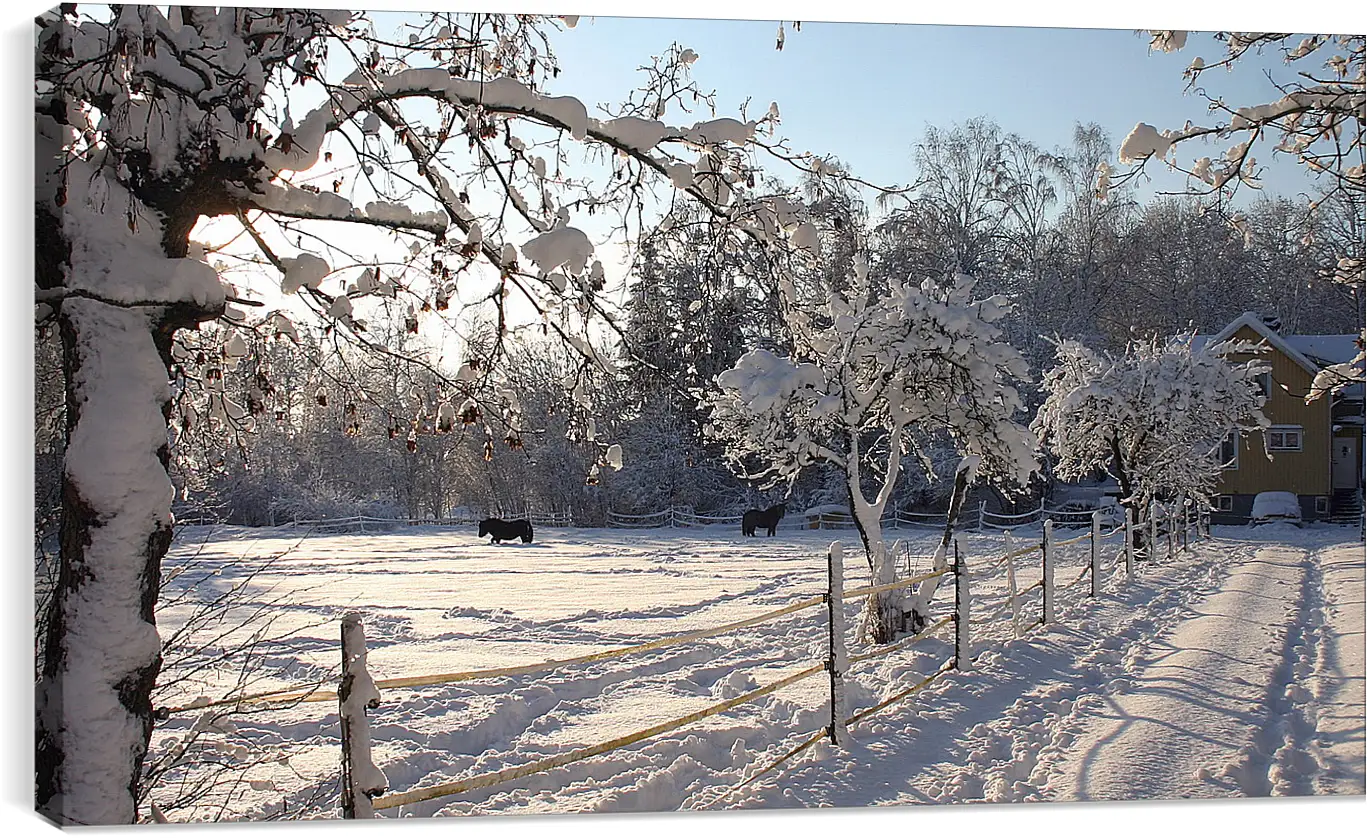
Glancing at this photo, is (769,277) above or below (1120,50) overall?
below

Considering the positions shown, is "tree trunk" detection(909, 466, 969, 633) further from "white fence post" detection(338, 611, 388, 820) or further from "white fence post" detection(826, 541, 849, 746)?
"white fence post" detection(338, 611, 388, 820)

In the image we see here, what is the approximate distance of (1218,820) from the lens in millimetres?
4035

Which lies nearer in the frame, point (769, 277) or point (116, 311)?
point (116, 311)

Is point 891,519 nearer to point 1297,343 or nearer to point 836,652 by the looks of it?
point 1297,343

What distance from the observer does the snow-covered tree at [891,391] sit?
688 cm

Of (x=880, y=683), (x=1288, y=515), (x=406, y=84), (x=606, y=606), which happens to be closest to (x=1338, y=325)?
(x=1288, y=515)

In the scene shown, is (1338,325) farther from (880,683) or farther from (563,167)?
(563,167)

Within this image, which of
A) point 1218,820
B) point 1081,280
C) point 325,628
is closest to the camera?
point 1218,820

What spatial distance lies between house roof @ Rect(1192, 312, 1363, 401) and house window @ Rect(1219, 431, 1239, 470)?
47.8 inches

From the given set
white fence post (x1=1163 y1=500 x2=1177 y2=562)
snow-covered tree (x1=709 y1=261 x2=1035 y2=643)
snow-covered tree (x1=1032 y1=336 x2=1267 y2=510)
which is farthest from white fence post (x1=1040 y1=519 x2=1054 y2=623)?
white fence post (x1=1163 y1=500 x2=1177 y2=562)

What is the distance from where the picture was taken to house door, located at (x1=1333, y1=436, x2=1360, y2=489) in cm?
507

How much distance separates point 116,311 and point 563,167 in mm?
1356

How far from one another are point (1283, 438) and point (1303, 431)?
29 centimetres

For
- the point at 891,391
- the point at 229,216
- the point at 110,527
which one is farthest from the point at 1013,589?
the point at 110,527
